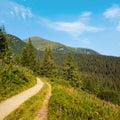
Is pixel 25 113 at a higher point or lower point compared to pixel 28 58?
lower

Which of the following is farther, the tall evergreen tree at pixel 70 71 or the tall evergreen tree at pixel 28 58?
the tall evergreen tree at pixel 28 58

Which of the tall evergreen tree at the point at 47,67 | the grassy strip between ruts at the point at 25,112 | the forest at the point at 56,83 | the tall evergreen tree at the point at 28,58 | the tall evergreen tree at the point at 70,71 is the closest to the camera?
the grassy strip between ruts at the point at 25,112

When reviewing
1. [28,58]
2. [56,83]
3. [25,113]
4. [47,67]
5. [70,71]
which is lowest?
[56,83]

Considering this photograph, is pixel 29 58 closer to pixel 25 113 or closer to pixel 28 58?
pixel 28 58

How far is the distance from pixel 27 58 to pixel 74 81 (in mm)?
15699

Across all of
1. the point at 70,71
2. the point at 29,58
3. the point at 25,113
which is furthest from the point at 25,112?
the point at 29,58

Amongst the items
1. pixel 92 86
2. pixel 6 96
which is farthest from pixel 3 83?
pixel 92 86

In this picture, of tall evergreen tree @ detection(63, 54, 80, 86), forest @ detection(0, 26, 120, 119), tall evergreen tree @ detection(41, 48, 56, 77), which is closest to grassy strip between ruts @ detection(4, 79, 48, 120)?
forest @ detection(0, 26, 120, 119)

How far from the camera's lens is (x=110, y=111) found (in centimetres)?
1385

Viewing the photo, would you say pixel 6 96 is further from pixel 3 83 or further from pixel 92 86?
pixel 92 86

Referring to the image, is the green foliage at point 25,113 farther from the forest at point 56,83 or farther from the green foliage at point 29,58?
the green foliage at point 29,58

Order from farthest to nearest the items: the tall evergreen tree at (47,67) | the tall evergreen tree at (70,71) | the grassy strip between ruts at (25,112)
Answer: the tall evergreen tree at (47,67) → the tall evergreen tree at (70,71) → the grassy strip between ruts at (25,112)

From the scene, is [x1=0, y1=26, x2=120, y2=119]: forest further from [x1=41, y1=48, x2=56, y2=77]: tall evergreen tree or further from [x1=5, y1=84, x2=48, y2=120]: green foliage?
[x1=5, y1=84, x2=48, y2=120]: green foliage

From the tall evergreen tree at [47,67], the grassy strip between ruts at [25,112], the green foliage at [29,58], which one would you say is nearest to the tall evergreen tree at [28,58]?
the green foliage at [29,58]
